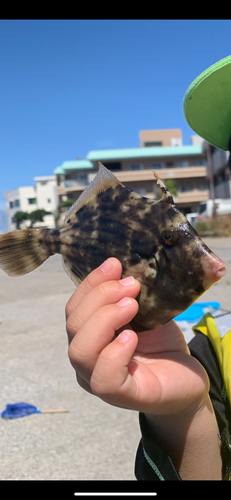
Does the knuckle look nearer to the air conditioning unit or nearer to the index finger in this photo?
the index finger

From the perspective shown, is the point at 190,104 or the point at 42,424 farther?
the point at 42,424

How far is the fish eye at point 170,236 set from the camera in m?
0.81

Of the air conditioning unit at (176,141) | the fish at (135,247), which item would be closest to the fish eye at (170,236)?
the fish at (135,247)

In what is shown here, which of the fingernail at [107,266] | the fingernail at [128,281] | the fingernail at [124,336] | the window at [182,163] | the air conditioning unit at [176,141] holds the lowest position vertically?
the window at [182,163]

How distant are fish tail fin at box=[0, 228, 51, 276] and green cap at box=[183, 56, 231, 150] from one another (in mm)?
1110

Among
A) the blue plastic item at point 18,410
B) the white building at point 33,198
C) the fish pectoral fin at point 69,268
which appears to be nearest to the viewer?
the fish pectoral fin at point 69,268

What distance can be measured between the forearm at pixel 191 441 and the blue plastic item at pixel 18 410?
71.3 inches

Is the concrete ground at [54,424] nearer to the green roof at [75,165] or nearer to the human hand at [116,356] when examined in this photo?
the human hand at [116,356]

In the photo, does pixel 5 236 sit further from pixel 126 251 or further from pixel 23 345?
pixel 23 345

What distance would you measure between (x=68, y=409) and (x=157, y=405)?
7.52 feet

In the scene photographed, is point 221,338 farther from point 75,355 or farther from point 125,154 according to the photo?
point 125,154

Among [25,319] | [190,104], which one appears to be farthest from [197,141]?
[190,104]

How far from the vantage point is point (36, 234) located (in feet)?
3.16

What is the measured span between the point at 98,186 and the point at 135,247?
200 millimetres
